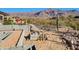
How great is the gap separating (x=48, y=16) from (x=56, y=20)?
90 mm

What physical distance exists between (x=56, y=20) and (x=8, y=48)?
546 millimetres

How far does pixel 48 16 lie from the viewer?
2.79 m

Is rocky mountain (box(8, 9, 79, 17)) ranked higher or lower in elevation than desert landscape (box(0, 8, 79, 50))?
higher

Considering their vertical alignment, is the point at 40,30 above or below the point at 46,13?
below

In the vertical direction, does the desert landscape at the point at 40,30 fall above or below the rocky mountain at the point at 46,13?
below

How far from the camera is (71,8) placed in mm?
2738
